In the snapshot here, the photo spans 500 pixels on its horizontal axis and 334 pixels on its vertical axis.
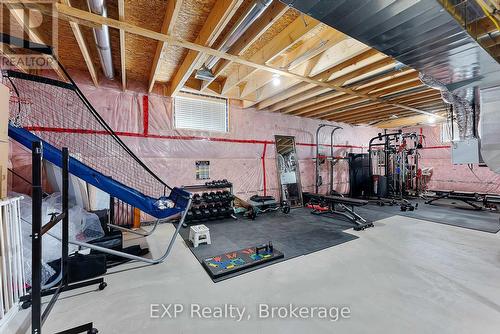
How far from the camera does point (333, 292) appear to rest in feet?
6.70

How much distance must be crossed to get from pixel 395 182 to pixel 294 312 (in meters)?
7.39

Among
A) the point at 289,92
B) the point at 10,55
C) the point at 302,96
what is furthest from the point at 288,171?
the point at 10,55

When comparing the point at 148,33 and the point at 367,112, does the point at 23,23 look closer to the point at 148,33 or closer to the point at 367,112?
the point at 148,33

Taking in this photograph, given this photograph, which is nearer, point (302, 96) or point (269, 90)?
point (269, 90)

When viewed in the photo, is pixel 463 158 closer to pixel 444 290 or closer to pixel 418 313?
pixel 444 290

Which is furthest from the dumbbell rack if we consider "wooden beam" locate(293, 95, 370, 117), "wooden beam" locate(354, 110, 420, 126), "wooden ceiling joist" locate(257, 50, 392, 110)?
"wooden beam" locate(354, 110, 420, 126)

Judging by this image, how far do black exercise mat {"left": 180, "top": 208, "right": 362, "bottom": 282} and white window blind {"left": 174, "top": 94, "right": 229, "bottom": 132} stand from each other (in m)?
2.42

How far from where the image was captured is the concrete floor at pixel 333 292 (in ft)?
5.39

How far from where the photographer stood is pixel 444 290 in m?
2.07

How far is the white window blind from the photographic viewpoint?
4918mm

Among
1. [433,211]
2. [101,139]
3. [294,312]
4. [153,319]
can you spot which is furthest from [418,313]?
[101,139]

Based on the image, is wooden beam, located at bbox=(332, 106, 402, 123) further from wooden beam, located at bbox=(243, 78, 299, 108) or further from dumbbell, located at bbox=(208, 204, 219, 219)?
dumbbell, located at bbox=(208, 204, 219, 219)

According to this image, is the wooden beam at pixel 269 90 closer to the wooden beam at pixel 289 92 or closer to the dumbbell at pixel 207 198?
the wooden beam at pixel 289 92

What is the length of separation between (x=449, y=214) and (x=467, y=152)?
2.31 metres
